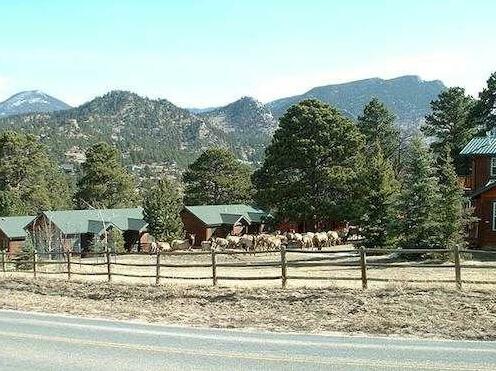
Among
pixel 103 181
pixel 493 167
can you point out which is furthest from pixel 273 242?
pixel 103 181

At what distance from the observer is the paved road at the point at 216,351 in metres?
12.5

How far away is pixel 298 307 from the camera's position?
19531 millimetres

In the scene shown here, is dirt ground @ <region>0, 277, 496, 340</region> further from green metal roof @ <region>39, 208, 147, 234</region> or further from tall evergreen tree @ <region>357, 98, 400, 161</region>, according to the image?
tall evergreen tree @ <region>357, 98, 400, 161</region>

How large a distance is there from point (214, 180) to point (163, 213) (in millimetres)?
25660

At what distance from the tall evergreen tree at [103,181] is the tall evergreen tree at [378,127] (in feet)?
108

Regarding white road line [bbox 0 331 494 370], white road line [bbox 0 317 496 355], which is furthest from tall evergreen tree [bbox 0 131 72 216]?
white road line [bbox 0 331 494 370]

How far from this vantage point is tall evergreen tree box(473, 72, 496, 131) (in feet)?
217

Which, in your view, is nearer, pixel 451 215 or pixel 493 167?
pixel 451 215

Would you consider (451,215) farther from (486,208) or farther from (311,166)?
(311,166)

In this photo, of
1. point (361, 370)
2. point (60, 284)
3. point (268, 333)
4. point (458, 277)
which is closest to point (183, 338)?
point (268, 333)

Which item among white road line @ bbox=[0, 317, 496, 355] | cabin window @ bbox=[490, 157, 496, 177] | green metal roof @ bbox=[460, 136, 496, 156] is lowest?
white road line @ bbox=[0, 317, 496, 355]

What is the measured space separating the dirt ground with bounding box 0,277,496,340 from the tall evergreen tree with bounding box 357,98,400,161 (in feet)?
206

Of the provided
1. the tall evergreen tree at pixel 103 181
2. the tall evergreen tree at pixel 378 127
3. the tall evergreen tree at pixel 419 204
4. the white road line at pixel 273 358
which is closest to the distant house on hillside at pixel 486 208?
the tall evergreen tree at pixel 419 204

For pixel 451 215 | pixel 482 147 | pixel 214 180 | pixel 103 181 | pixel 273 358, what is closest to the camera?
pixel 273 358
